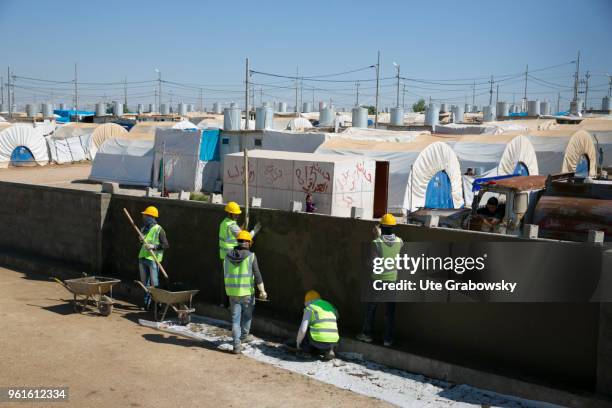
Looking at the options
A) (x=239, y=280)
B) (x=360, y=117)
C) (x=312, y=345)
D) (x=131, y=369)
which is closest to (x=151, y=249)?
(x=239, y=280)

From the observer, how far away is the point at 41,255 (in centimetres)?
1436

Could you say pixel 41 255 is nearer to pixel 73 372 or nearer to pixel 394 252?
pixel 73 372

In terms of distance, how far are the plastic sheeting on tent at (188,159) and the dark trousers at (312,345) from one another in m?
21.3

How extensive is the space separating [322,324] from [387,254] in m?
1.24

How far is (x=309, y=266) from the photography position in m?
→ 9.91

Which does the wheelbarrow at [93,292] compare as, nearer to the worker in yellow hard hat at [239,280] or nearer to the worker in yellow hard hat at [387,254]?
the worker in yellow hard hat at [239,280]

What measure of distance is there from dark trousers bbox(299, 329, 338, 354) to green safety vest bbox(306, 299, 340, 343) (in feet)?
0.20

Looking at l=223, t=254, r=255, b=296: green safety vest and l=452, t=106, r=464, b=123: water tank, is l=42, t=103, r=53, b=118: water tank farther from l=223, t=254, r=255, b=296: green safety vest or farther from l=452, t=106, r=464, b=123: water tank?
l=223, t=254, r=255, b=296: green safety vest

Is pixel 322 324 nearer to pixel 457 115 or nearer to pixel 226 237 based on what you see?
pixel 226 237

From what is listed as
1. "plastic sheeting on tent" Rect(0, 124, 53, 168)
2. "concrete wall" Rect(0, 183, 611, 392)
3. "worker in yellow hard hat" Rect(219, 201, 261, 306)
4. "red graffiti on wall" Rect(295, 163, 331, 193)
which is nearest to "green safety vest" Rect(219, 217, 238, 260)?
"worker in yellow hard hat" Rect(219, 201, 261, 306)

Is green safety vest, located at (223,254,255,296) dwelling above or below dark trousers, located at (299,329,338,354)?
above

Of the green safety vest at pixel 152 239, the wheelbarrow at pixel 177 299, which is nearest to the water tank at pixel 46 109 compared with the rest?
the green safety vest at pixel 152 239

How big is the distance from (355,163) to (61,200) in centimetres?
656

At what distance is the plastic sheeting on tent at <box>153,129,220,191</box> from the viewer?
2944 centimetres
